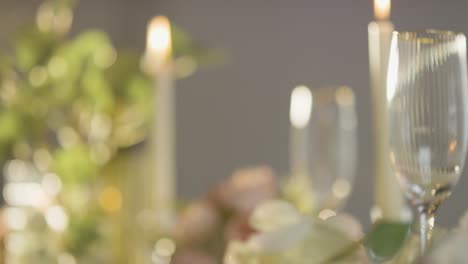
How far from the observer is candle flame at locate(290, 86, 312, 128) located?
44.7 inches

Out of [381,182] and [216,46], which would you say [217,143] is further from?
[381,182]

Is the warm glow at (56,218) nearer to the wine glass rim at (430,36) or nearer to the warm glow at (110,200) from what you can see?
the warm glow at (110,200)

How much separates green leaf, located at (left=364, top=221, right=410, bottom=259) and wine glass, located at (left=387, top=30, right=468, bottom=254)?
→ 0.02 metres

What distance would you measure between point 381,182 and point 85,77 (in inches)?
22.6

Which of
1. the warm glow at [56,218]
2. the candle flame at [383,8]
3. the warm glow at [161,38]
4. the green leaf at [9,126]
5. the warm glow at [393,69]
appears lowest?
the warm glow at [56,218]

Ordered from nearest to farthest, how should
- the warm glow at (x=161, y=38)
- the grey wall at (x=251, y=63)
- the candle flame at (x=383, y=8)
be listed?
the candle flame at (x=383, y=8) < the warm glow at (x=161, y=38) < the grey wall at (x=251, y=63)

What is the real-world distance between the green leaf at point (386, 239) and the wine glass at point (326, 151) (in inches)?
20.2

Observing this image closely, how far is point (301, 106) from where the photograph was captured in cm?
117

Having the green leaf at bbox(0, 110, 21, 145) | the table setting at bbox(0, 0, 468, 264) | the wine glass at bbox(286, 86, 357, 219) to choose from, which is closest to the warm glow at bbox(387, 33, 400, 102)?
the table setting at bbox(0, 0, 468, 264)

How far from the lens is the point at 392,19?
6.74ft

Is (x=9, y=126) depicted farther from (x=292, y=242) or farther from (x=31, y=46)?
(x=292, y=242)

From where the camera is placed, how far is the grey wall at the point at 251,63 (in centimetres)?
223

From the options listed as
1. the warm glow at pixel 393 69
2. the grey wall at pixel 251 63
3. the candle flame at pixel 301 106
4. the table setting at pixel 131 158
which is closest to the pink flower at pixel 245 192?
the table setting at pixel 131 158

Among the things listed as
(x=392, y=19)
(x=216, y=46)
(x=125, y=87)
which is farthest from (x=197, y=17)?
(x=125, y=87)
